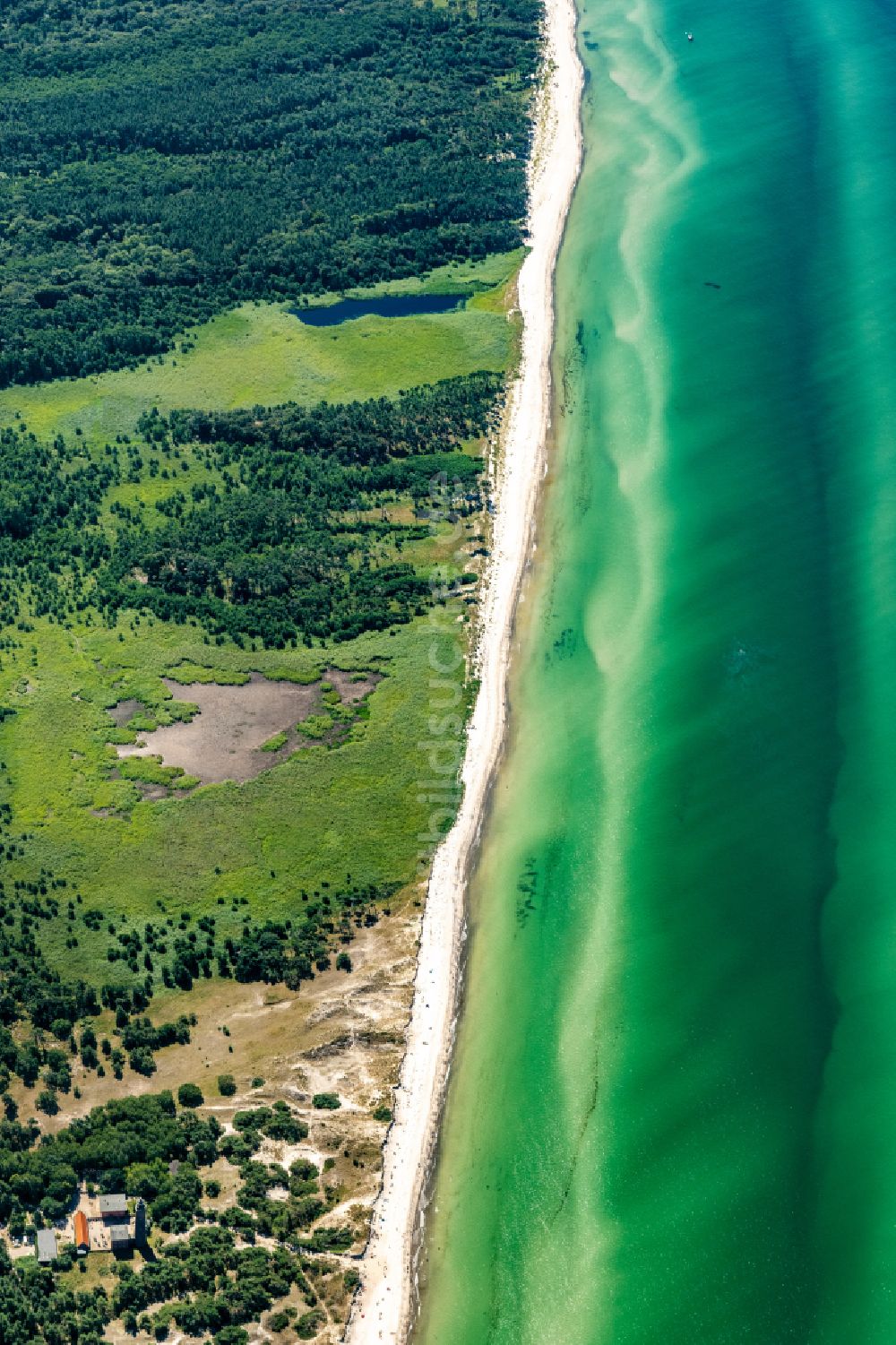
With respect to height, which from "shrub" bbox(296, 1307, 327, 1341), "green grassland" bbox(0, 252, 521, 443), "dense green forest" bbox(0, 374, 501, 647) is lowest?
"shrub" bbox(296, 1307, 327, 1341)

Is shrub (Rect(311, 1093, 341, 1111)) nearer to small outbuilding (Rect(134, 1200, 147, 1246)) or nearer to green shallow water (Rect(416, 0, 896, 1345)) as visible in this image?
green shallow water (Rect(416, 0, 896, 1345))

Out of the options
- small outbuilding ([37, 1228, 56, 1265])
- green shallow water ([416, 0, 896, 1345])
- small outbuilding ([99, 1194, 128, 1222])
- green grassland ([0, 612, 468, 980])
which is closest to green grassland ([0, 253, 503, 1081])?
green grassland ([0, 612, 468, 980])

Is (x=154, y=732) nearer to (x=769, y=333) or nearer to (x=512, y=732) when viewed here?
(x=512, y=732)

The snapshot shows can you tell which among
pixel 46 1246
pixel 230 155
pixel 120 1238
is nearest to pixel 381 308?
pixel 230 155

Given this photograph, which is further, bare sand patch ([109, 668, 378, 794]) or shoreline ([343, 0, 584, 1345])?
bare sand patch ([109, 668, 378, 794])

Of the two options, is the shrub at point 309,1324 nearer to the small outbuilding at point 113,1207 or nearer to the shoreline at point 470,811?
the shoreline at point 470,811
